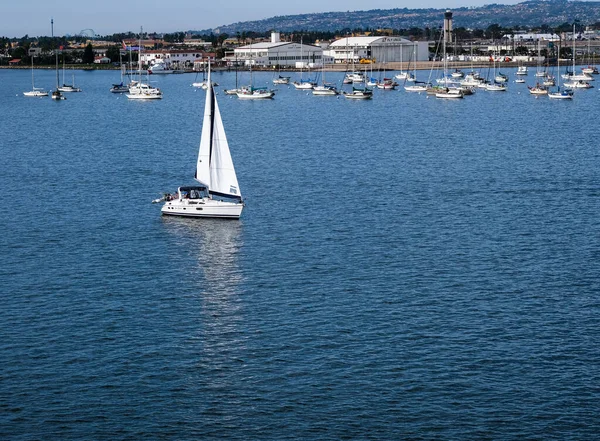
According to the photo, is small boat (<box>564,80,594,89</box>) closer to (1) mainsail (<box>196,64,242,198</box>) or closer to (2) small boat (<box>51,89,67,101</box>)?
(2) small boat (<box>51,89,67,101</box>)

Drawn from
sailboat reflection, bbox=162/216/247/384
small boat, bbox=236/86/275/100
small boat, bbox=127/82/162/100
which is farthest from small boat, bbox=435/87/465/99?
sailboat reflection, bbox=162/216/247/384

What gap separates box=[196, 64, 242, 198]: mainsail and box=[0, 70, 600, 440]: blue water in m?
2.38

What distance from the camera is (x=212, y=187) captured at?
6038 cm

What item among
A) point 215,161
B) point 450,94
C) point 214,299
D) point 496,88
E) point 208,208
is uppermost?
point 496,88

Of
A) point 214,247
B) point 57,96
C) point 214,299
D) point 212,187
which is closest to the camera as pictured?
point 214,299

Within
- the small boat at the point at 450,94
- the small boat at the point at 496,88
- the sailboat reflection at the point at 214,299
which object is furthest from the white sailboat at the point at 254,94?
the sailboat reflection at the point at 214,299

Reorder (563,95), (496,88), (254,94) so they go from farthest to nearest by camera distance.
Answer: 1. (496,88)
2. (254,94)
3. (563,95)

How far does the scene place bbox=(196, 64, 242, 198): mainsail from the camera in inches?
2368

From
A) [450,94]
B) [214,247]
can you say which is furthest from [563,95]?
[214,247]

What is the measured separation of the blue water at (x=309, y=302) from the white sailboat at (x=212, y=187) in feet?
3.83

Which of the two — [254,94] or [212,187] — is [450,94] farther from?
[212,187]

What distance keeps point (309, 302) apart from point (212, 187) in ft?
59.5

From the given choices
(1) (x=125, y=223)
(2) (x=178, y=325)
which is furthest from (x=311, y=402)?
(1) (x=125, y=223)

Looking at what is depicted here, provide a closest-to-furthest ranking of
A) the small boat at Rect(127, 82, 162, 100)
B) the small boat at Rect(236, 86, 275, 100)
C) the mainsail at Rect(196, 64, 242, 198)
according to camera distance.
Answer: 1. the mainsail at Rect(196, 64, 242, 198)
2. the small boat at Rect(236, 86, 275, 100)
3. the small boat at Rect(127, 82, 162, 100)
